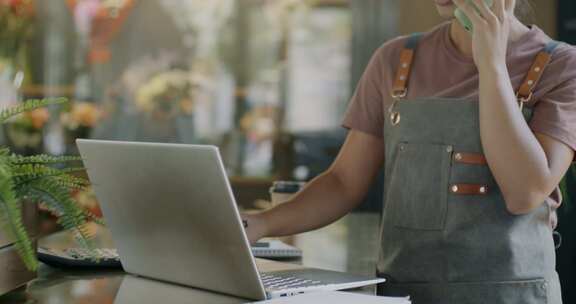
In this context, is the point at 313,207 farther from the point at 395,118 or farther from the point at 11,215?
the point at 11,215

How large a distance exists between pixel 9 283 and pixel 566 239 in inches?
104

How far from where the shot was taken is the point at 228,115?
5.46m

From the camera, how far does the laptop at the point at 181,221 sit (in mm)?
1395

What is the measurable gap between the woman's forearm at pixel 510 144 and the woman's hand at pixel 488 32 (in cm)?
2

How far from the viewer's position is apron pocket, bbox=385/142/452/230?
1.83 meters

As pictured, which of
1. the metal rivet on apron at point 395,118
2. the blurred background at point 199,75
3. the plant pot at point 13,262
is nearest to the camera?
the plant pot at point 13,262

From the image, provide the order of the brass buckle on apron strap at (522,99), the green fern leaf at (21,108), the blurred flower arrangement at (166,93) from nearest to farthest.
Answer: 1. the green fern leaf at (21,108)
2. the brass buckle on apron strap at (522,99)
3. the blurred flower arrangement at (166,93)

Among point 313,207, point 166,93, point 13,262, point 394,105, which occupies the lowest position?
point 166,93

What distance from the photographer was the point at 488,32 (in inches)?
67.3

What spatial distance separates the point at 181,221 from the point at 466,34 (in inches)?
28.9

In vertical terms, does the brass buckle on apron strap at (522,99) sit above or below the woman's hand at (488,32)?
below

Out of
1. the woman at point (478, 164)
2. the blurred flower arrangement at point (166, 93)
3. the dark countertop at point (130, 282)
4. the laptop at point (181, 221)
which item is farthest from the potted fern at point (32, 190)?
the blurred flower arrangement at point (166, 93)

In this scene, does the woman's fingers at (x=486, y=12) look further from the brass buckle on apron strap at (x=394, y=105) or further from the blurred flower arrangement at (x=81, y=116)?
the blurred flower arrangement at (x=81, y=116)

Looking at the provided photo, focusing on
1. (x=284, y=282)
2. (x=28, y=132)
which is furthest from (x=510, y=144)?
(x=28, y=132)
